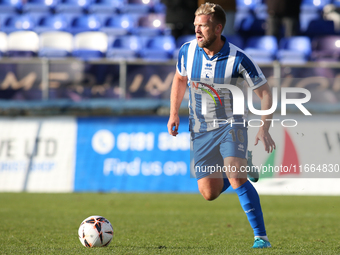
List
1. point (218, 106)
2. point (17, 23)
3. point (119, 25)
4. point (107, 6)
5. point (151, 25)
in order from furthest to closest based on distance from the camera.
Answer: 1. point (107, 6)
2. point (17, 23)
3. point (119, 25)
4. point (151, 25)
5. point (218, 106)

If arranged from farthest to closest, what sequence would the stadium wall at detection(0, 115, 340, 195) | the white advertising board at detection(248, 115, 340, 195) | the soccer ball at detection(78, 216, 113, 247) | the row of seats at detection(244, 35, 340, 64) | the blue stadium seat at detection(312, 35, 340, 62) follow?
the blue stadium seat at detection(312, 35, 340, 62), the row of seats at detection(244, 35, 340, 64), the stadium wall at detection(0, 115, 340, 195), the white advertising board at detection(248, 115, 340, 195), the soccer ball at detection(78, 216, 113, 247)

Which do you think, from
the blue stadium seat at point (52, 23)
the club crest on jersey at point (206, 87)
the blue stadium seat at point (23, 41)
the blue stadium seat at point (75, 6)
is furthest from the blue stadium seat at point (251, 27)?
the club crest on jersey at point (206, 87)

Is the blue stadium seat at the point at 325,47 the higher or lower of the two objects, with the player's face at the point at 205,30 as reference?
higher

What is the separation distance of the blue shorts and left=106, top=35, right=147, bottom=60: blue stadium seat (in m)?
7.84

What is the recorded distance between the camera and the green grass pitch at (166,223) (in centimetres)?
450

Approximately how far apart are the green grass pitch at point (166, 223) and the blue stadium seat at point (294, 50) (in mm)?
3479

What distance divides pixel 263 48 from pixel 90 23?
5.12 metres

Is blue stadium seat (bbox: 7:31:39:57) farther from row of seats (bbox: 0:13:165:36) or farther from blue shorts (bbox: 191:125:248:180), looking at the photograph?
blue shorts (bbox: 191:125:248:180)

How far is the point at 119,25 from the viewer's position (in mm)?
14156

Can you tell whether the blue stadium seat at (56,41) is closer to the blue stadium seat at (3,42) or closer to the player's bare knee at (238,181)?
the blue stadium seat at (3,42)

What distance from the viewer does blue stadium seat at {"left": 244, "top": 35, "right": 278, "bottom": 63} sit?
37.8 feet

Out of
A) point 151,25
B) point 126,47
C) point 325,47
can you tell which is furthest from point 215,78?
point 151,25

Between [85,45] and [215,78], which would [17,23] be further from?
[215,78]

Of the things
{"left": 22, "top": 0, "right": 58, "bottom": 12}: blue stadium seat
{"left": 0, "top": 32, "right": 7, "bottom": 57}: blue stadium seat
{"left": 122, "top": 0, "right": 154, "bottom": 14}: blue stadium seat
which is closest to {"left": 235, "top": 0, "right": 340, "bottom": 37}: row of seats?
{"left": 122, "top": 0, "right": 154, "bottom": 14}: blue stadium seat
